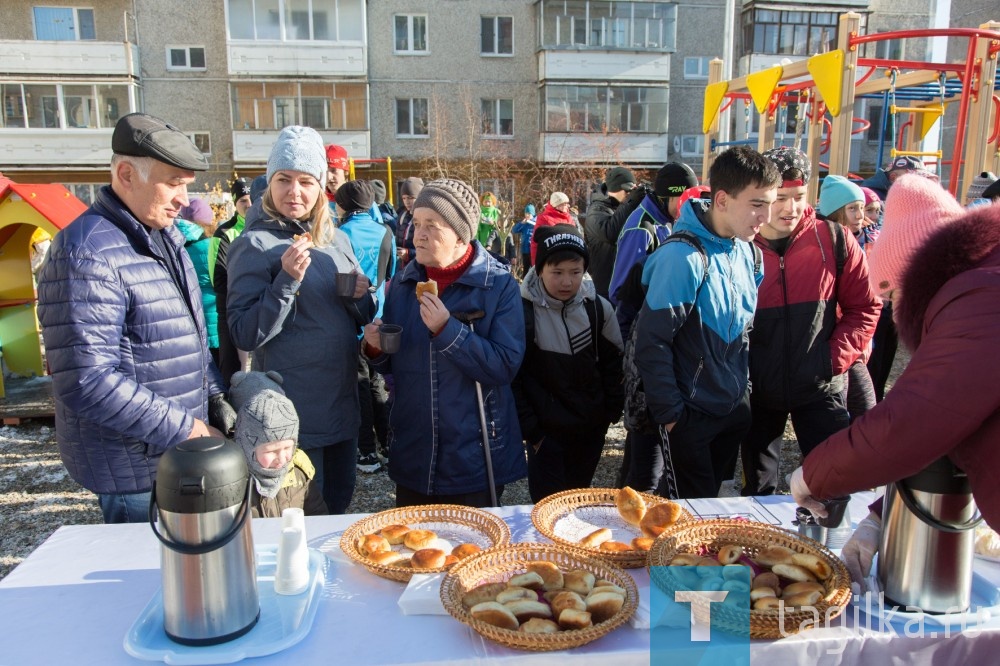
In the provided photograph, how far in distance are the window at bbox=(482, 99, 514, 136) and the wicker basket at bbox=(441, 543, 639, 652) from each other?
2453 cm

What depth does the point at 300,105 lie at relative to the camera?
23484mm

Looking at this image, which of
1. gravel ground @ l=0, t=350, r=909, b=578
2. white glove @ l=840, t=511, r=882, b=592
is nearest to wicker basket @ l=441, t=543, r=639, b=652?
white glove @ l=840, t=511, r=882, b=592

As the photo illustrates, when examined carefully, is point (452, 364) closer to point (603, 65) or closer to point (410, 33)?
point (603, 65)

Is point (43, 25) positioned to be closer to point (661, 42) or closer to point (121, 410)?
point (661, 42)

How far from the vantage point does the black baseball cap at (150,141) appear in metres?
1.93

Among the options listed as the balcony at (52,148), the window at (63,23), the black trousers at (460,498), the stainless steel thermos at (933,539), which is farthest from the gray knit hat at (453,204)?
the window at (63,23)

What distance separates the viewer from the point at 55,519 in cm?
399

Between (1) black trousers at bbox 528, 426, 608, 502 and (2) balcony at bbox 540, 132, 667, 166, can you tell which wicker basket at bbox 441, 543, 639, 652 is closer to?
(1) black trousers at bbox 528, 426, 608, 502

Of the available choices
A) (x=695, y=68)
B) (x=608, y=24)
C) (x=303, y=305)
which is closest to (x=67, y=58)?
(x=608, y=24)

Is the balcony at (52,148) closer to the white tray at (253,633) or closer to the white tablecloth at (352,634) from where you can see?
the white tablecloth at (352,634)

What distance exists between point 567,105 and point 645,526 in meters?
23.9

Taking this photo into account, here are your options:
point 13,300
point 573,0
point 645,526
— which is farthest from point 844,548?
point 573,0

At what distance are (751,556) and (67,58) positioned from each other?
89.6ft

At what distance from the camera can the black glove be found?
7.29 feet
